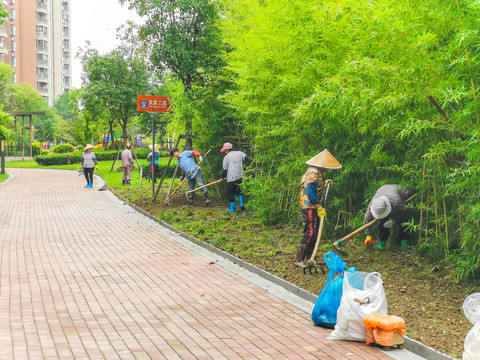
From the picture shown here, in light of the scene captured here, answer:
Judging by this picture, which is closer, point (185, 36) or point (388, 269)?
point (388, 269)

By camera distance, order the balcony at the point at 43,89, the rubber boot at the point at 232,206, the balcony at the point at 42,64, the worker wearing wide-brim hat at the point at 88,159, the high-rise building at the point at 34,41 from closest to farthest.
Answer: the rubber boot at the point at 232,206 → the worker wearing wide-brim hat at the point at 88,159 → the high-rise building at the point at 34,41 → the balcony at the point at 42,64 → the balcony at the point at 43,89

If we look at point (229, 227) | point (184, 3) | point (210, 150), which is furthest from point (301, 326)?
point (184, 3)

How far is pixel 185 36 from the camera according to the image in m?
15.4

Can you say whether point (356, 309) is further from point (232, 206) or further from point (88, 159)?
point (88, 159)

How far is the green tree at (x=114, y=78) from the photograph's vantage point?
30.5 metres

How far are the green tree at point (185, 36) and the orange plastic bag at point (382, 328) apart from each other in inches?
399

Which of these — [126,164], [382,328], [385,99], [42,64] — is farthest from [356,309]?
[42,64]

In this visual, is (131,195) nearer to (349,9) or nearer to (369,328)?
(349,9)

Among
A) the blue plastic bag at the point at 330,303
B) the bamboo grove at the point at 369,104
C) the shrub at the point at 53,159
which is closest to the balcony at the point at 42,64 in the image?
the shrub at the point at 53,159

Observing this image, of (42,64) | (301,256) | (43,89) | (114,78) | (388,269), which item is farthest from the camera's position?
(43,89)

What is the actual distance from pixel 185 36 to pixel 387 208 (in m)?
9.21

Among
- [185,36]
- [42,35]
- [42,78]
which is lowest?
[185,36]

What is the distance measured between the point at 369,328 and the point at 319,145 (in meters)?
5.04

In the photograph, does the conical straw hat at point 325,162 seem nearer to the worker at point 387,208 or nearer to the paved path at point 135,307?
the worker at point 387,208
